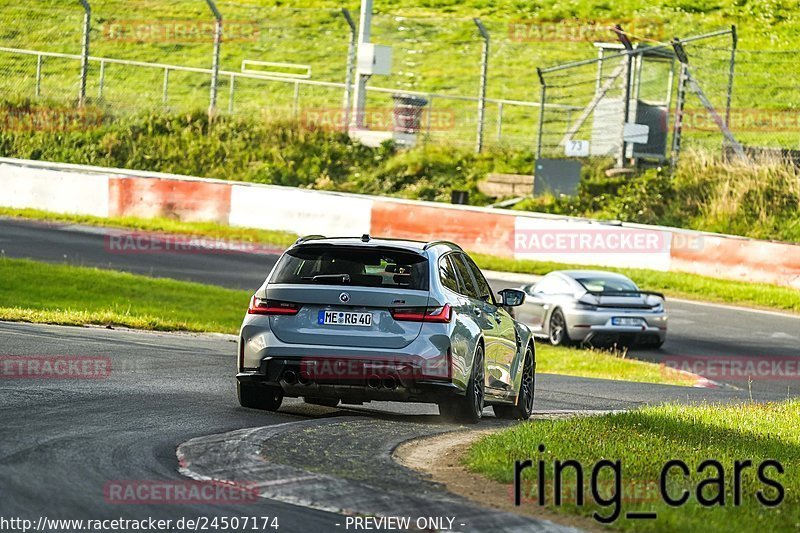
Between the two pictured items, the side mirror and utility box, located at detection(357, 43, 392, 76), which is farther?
utility box, located at detection(357, 43, 392, 76)

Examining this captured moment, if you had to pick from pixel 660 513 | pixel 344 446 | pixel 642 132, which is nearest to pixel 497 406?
pixel 344 446

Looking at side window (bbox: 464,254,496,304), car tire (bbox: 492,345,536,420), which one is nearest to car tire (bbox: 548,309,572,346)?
car tire (bbox: 492,345,536,420)

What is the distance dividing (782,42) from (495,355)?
36631mm

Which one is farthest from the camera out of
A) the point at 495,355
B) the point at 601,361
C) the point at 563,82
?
the point at 563,82

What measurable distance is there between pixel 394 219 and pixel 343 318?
1906cm

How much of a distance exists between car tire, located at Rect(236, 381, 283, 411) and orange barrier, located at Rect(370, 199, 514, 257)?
59.3 ft

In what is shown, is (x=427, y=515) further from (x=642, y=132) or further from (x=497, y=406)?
(x=642, y=132)

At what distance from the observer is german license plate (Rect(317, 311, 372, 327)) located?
11.0m

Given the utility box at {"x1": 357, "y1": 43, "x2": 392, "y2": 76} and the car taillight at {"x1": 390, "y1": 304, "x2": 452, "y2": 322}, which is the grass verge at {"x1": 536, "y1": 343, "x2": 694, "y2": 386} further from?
the utility box at {"x1": 357, "y1": 43, "x2": 392, "y2": 76}

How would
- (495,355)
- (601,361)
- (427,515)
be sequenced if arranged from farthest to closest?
(601,361) < (495,355) < (427,515)

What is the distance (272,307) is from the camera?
1126 cm

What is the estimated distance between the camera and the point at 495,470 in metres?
8.48

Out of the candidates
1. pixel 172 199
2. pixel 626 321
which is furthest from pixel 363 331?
pixel 172 199

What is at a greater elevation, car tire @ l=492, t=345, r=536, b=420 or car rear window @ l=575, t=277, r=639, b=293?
car rear window @ l=575, t=277, r=639, b=293
